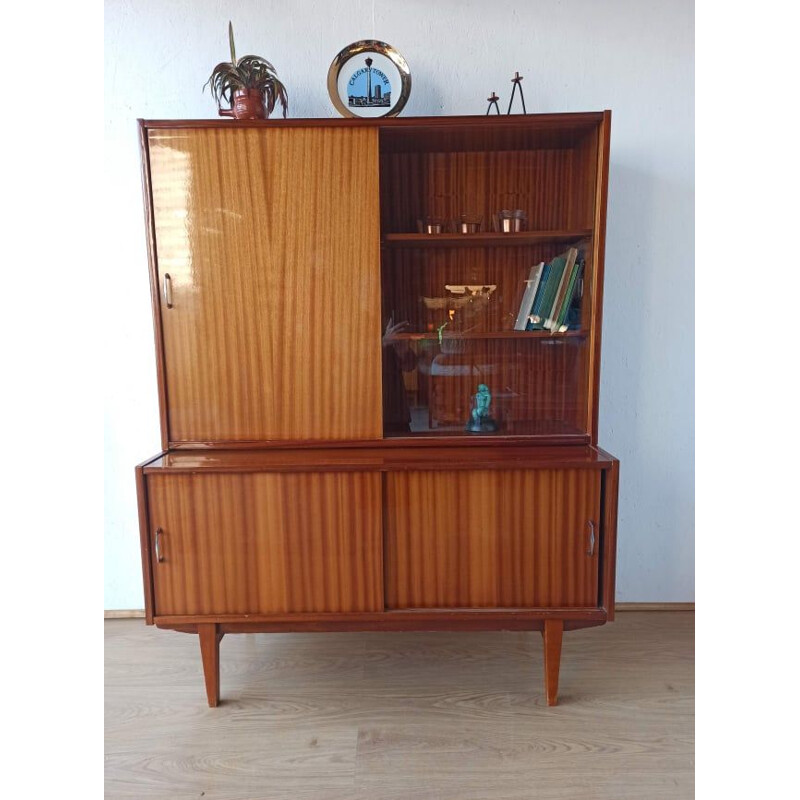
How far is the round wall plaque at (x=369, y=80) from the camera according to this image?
1905 millimetres

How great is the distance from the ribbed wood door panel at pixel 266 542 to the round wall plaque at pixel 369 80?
4.04ft

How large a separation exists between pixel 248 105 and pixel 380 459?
1.20 metres

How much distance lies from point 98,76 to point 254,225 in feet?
4.51

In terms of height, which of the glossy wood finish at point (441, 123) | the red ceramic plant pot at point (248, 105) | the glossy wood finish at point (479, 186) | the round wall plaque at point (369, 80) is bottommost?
the glossy wood finish at point (479, 186)

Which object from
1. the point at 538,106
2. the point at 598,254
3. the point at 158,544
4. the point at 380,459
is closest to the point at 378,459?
the point at 380,459

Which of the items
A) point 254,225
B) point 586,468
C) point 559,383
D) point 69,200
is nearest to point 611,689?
point 586,468

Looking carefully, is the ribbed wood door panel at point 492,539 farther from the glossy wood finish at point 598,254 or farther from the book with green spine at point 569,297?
the book with green spine at point 569,297

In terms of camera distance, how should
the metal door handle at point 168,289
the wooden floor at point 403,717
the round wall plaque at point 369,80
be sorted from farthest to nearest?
the round wall plaque at point 369,80, the metal door handle at point 168,289, the wooden floor at point 403,717

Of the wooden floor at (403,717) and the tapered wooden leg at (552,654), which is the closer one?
the wooden floor at (403,717)

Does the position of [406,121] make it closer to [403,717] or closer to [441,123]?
[441,123]

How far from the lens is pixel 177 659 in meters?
2.09

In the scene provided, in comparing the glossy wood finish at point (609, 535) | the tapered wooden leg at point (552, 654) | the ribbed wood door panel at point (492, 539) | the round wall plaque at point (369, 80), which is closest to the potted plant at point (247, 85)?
Answer: the round wall plaque at point (369, 80)

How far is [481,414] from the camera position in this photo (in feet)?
6.59

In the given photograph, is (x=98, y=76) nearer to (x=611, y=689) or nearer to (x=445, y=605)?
(x=445, y=605)
